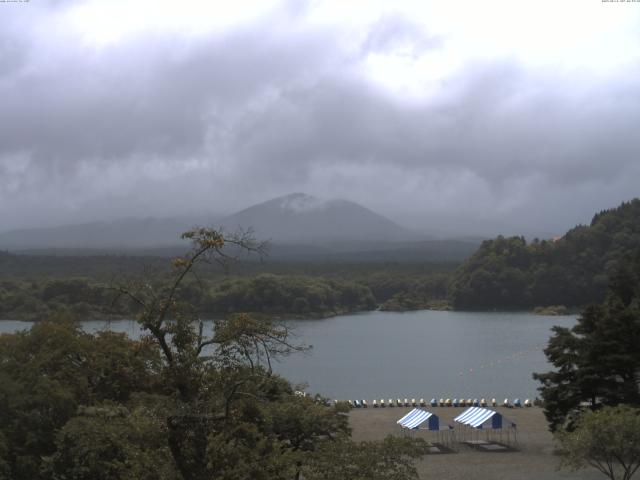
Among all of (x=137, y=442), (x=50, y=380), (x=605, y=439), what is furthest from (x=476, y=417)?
(x=137, y=442)

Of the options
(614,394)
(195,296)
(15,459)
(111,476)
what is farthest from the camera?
(195,296)

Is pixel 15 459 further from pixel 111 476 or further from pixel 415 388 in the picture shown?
pixel 415 388

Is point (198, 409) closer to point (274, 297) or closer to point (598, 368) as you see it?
point (598, 368)

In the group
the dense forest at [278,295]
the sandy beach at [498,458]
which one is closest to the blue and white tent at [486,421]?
the sandy beach at [498,458]

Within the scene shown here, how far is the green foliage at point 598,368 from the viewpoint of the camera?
711 inches

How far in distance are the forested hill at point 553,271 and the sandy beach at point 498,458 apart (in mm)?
53990

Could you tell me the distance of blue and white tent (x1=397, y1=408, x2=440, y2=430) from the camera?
20.5 meters

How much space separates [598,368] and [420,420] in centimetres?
494

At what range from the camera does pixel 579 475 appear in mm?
16656

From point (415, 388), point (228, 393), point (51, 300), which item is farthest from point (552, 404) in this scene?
point (51, 300)

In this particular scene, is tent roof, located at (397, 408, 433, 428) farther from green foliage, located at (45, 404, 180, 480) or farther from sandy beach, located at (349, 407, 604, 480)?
green foliage, located at (45, 404, 180, 480)

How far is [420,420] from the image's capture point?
21.1 meters

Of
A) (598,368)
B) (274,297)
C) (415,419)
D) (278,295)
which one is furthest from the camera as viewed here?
(278,295)

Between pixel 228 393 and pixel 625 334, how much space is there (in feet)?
45.2
